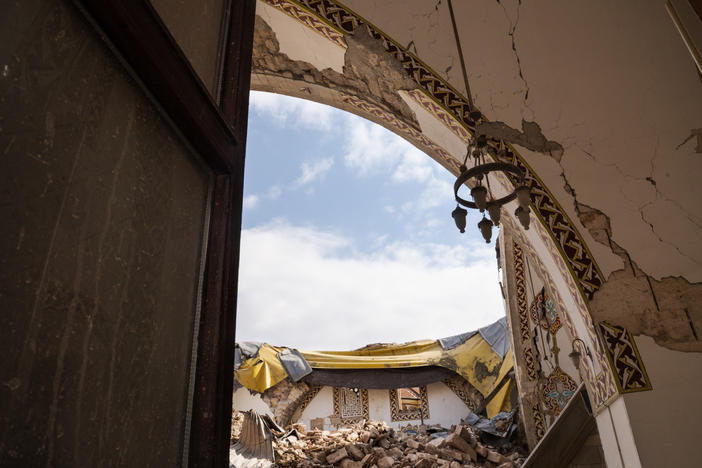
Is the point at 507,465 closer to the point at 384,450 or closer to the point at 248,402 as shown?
the point at 384,450

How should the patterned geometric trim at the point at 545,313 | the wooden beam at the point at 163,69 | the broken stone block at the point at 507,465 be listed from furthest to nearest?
the patterned geometric trim at the point at 545,313
the broken stone block at the point at 507,465
the wooden beam at the point at 163,69

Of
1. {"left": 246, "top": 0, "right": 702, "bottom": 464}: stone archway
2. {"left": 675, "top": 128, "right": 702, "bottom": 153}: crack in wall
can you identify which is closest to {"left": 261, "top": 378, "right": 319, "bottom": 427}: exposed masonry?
{"left": 246, "top": 0, "right": 702, "bottom": 464}: stone archway

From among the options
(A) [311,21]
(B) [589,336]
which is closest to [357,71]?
(A) [311,21]

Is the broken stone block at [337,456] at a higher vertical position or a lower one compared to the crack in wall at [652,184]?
lower

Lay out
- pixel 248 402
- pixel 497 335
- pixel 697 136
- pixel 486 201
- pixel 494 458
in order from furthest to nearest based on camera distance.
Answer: pixel 248 402
pixel 497 335
pixel 494 458
pixel 697 136
pixel 486 201

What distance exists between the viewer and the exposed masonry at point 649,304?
10.6 feet

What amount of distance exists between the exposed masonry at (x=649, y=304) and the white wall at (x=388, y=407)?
834 cm

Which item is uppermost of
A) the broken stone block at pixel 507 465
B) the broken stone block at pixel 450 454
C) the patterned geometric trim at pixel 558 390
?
the patterned geometric trim at pixel 558 390

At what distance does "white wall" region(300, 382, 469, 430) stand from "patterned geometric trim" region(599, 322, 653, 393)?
831cm

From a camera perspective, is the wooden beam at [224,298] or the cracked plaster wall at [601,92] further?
the cracked plaster wall at [601,92]

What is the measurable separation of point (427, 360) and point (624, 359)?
7714 millimetres

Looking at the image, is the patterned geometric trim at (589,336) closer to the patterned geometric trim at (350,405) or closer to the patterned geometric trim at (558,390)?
the patterned geometric trim at (558,390)

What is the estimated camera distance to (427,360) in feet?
35.0

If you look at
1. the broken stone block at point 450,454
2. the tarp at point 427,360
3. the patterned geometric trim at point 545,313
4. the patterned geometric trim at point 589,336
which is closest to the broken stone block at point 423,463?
the broken stone block at point 450,454
